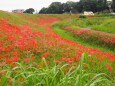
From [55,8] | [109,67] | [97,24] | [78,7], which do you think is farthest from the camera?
[55,8]

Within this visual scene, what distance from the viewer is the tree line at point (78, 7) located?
310 feet

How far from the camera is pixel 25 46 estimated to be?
1327 cm

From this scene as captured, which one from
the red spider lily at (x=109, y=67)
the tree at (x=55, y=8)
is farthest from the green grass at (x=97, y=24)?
the tree at (x=55, y=8)

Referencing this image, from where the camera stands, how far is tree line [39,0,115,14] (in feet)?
310

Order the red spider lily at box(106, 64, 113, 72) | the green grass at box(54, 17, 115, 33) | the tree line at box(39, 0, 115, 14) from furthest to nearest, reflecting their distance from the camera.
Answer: the tree line at box(39, 0, 115, 14)
the green grass at box(54, 17, 115, 33)
the red spider lily at box(106, 64, 113, 72)

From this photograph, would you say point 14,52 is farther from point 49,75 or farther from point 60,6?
point 60,6

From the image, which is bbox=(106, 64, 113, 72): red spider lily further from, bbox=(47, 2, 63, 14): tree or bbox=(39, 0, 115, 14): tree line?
bbox=(47, 2, 63, 14): tree

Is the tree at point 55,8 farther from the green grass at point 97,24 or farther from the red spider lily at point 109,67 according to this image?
the red spider lily at point 109,67

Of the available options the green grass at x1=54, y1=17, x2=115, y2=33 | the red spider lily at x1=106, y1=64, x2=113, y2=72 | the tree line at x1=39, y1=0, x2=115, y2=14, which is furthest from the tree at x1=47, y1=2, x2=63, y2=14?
the red spider lily at x1=106, y1=64, x2=113, y2=72

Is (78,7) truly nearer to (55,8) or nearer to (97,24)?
(55,8)

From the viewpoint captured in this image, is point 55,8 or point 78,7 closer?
point 78,7


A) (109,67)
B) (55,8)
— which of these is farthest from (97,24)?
(55,8)

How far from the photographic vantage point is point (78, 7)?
342ft

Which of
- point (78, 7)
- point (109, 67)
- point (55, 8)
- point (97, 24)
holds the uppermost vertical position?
point (109, 67)
